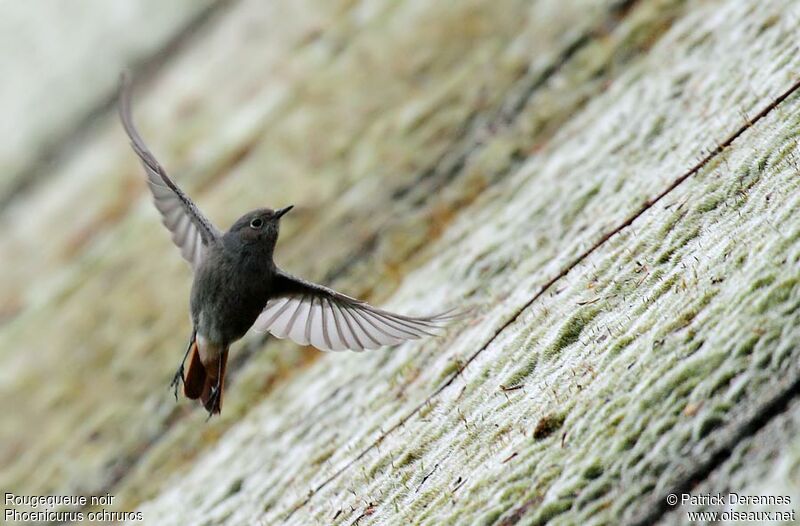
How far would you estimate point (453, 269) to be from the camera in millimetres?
7348

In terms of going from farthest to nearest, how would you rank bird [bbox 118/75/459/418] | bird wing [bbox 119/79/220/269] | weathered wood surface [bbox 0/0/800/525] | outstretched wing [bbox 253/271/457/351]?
bird wing [bbox 119/79/220/269], bird [bbox 118/75/459/418], outstretched wing [bbox 253/271/457/351], weathered wood surface [bbox 0/0/800/525]

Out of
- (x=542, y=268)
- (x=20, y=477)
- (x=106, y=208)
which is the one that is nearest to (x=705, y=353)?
(x=542, y=268)

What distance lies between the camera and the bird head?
235 inches

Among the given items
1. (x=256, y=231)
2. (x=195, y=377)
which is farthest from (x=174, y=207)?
(x=195, y=377)

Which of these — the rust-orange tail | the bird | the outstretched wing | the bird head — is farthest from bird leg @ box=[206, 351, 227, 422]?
the bird head

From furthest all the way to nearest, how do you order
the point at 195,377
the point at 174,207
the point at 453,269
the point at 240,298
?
the point at 453,269 < the point at 174,207 < the point at 195,377 < the point at 240,298

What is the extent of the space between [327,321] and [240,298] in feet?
2.11

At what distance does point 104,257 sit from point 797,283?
10.1 metres

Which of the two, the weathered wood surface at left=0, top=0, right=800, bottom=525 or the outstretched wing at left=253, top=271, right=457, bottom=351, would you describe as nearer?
the weathered wood surface at left=0, top=0, right=800, bottom=525

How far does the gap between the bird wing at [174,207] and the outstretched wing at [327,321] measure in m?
0.64

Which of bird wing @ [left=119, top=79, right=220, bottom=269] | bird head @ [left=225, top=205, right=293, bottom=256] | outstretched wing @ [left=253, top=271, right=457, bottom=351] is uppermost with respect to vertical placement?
bird wing @ [left=119, top=79, right=220, bottom=269]

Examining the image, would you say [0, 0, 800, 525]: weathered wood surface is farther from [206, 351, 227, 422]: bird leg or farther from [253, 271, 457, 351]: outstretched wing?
[206, 351, 227, 422]: bird leg

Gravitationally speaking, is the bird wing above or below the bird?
above

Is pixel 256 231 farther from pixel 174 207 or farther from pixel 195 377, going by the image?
pixel 195 377
